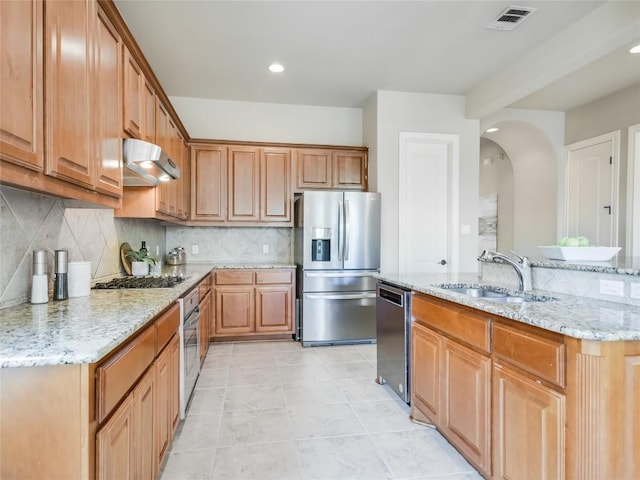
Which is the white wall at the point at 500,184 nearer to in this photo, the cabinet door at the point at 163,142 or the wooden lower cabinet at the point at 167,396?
the cabinet door at the point at 163,142

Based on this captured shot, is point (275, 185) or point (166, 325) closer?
point (166, 325)

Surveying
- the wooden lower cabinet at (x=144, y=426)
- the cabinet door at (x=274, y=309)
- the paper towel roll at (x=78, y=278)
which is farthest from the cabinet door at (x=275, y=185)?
the paper towel roll at (x=78, y=278)

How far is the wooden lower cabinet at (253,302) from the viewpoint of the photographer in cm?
403

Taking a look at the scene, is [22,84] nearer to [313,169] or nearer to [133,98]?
[133,98]

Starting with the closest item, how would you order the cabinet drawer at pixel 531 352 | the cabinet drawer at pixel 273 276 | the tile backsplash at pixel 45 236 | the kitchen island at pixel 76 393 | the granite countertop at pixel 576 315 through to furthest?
the kitchen island at pixel 76 393 < the granite countertop at pixel 576 315 < the cabinet drawer at pixel 531 352 < the tile backsplash at pixel 45 236 < the cabinet drawer at pixel 273 276

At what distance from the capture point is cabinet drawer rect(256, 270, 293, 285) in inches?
162

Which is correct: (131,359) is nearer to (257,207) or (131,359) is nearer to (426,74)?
(257,207)

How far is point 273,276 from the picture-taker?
4.13 m

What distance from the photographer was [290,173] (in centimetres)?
437

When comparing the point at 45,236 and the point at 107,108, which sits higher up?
the point at 107,108

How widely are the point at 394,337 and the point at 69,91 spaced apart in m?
2.35

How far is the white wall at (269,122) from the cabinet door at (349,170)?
0.40 m

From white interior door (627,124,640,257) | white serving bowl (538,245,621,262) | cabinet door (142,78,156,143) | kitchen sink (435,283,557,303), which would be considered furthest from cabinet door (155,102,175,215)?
white interior door (627,124,640,257)

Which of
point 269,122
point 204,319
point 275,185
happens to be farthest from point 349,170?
point 204,319
